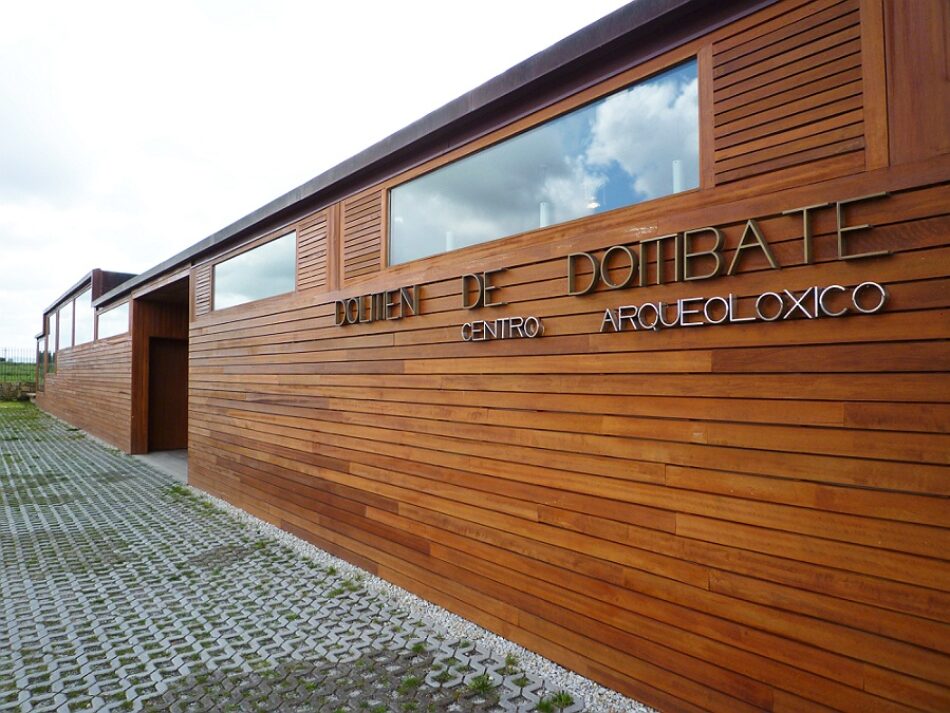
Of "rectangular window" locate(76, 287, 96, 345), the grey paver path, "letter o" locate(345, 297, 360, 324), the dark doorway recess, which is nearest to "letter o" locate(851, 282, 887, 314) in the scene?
the grey paver path

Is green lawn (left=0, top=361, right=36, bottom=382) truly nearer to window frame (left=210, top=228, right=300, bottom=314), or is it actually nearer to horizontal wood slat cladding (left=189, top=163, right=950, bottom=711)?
window frame (left=210, top=228, right=300, bottom=314)

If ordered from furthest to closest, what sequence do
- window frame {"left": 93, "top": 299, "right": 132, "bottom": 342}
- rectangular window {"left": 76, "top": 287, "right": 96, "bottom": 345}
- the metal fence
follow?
the metal fence < rectangular window {"left": 76, "top": 287, "right": 96, "bottom": 345} < window frame {"left": 93, "top": 299, "right": 132, "bottom": 342}

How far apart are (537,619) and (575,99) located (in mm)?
3617

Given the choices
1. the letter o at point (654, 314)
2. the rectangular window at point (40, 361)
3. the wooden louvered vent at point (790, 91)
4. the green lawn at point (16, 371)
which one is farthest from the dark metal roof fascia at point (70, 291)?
the wooden louvered vent at point (790, 91)

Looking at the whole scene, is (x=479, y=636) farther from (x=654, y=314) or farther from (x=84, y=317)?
(x=84, y=317)

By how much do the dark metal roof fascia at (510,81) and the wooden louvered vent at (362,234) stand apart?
302 mm

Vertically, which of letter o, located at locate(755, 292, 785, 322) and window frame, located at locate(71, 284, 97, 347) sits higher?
window frame, located at locate(71, 284, 97, 347)

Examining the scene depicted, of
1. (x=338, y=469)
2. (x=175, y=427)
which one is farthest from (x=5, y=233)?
(x=338, y=469)

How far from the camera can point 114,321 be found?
15.5 metres

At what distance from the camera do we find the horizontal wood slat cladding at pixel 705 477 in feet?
7.64

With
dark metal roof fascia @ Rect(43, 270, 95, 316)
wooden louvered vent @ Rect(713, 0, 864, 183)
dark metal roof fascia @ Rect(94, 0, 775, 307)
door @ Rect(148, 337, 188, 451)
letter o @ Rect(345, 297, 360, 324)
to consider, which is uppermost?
dark metal roof fascia @ Rect(43, 270, 95, 316)

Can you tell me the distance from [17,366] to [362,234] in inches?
1481

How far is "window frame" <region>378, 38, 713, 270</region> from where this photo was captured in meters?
3.14

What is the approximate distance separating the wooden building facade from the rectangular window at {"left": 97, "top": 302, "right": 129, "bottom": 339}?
12326 mm
